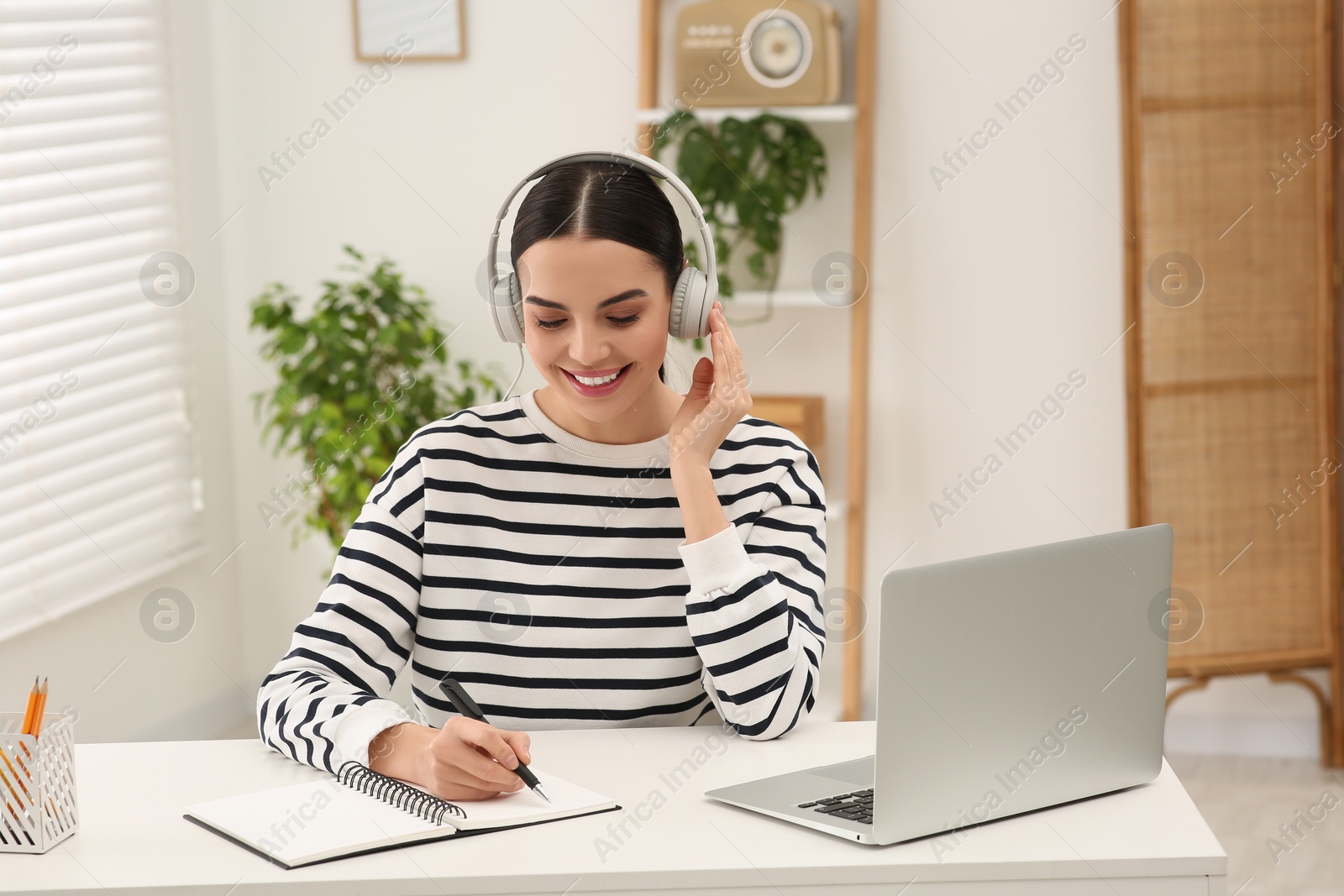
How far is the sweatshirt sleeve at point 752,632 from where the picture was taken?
1.34 m

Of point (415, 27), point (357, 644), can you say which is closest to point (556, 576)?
point (357, 644)

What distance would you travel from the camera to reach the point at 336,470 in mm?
3066

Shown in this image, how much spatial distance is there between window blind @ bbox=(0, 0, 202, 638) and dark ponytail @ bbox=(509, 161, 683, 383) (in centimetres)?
172

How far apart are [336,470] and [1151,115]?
81.1 inches

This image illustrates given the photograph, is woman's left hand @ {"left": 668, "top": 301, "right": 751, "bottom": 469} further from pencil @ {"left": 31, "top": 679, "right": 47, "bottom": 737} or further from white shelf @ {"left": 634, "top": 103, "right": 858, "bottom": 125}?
white shelf @ {"left": 634, "top": 103, "right": 858, "bottom": 125}

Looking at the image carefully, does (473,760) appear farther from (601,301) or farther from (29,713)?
(601,301)

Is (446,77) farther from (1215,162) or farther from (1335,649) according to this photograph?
(1335,649)

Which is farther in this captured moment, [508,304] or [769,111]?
[769,111]

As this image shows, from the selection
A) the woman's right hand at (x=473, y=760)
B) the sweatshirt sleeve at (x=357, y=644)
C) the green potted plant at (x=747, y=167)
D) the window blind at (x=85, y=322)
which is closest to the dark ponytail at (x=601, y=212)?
the sweatshirt sleeve at (x=357, y=644)

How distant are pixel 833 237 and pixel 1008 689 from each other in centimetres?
228

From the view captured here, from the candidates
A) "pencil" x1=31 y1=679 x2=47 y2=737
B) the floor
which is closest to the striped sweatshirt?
"pencil" x1=31 y1=679 x2=47 y2=737

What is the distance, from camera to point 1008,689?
103 cm

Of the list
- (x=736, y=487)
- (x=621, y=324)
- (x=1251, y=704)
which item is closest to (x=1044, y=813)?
(x=736, y=487)

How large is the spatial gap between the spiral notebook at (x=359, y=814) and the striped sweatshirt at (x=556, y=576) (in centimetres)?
25
